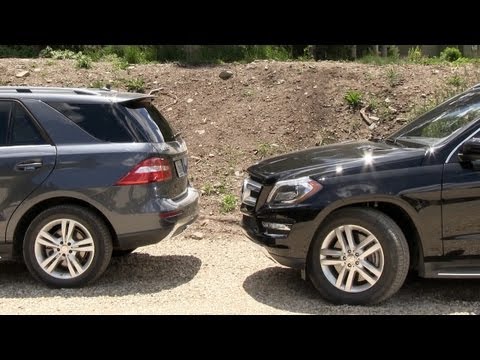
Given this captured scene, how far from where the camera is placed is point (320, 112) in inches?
404

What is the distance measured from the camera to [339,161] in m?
5.20

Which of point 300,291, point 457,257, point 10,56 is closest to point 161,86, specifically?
point 10,56

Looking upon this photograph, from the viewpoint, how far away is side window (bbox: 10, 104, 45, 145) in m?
5.64

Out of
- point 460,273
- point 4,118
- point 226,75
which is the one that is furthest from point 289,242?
point 226,75

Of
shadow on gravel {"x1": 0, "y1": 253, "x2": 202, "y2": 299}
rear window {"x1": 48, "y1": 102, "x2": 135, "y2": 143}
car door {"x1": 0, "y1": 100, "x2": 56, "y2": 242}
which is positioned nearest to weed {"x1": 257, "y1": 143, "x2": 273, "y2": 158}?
shadow on gravel {"x1": 0, "y1": 253, "x2": 202, "y2": 299}

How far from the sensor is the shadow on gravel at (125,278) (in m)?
5.55

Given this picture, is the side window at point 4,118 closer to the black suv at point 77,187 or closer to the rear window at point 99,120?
the black suv at point 77,187

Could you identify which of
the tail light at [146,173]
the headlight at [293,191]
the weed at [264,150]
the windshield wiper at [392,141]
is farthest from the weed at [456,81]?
the tail light at [146,173]

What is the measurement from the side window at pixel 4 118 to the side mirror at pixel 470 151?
4170 millimetres

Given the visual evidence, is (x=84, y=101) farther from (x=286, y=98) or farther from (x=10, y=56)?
(x=10, y=56)

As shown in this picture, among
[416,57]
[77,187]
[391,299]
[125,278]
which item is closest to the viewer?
[391,299]

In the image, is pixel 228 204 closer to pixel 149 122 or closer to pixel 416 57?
pixel 149 122

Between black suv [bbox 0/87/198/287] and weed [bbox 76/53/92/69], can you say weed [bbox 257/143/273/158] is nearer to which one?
black suv [bbox 0/87/198/287]

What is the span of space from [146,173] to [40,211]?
1.10 m
